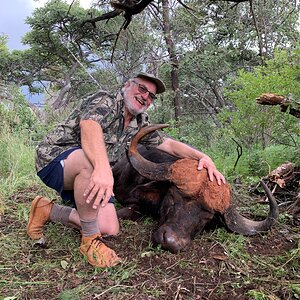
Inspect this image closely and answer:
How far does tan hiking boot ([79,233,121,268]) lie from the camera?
2.85 metres

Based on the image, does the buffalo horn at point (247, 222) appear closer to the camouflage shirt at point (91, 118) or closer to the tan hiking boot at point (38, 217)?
the camouflage shirt at point (91, 118)

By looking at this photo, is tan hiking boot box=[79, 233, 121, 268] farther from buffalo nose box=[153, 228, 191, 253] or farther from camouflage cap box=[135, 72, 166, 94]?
camouflage cap box=[135, 72, 166, 94]

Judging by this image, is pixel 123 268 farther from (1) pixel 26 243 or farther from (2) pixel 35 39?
(2) pixel 35 39

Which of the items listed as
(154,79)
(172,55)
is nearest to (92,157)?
(154,79)

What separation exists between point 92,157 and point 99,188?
0.91 feet

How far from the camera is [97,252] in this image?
291 cm

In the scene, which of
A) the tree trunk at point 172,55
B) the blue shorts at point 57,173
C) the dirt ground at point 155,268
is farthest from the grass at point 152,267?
the tree trunk at point 172,55

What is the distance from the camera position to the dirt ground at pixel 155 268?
8.29 ft

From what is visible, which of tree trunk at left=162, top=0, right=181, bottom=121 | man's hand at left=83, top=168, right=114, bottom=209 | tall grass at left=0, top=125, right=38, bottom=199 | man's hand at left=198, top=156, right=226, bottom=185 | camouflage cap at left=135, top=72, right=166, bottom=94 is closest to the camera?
man's hand at left=83, top=168, right=114, bottom=209

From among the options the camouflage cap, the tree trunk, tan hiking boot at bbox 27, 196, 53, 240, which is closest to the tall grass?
tan hiking boot at bbox 27, 196, 53, 240

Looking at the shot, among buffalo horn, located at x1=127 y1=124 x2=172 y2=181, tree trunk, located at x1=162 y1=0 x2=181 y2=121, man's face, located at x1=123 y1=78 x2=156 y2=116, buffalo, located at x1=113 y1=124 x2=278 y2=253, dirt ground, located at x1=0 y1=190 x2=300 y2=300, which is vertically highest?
tree trunk, located at x1=162 y1=0 x2=181 y2=121

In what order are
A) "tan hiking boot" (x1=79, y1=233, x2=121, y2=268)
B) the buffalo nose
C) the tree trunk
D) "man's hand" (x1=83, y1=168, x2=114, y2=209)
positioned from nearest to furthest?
"man's hand" (x1=83, y1=168, x2=114, y2=209)
"tan hiking boot" (x1=79, y1=233, x2=121, y2=268)
the buffalo nose
the tree trunk

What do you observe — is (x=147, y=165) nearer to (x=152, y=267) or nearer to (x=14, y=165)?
(x=152, y=267)

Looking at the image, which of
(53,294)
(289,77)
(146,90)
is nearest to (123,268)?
(53,294)
